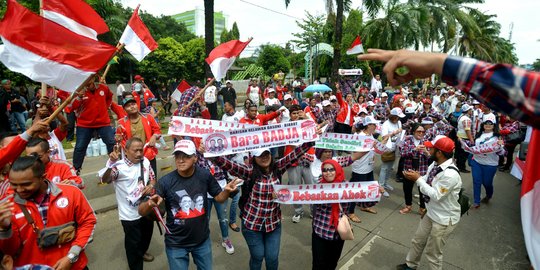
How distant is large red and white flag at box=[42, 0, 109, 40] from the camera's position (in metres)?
3.93

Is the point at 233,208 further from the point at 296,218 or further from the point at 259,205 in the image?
the point at 259,205

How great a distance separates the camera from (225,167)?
3.48 m

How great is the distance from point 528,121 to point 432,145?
314cm

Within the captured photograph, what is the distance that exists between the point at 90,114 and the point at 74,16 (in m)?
1.98

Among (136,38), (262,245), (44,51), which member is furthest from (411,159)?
(44,51)

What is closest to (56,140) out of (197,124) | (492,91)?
(197,124)

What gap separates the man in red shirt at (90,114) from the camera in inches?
215

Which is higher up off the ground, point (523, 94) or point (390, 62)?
point (390, 62)

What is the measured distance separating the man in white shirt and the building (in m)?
128

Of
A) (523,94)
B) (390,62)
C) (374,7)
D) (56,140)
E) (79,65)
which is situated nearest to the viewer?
(523,94)

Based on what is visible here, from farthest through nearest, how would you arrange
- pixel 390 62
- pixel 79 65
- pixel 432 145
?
pixel 432 145, pixel 79 65, pixel 390 62

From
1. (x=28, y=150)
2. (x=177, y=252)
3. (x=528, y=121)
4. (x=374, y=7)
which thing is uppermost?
(x=374, y=7)

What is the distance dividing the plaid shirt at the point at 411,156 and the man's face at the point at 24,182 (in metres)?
5.77

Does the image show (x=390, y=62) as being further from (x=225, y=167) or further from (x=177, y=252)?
(x=177, y=252)
